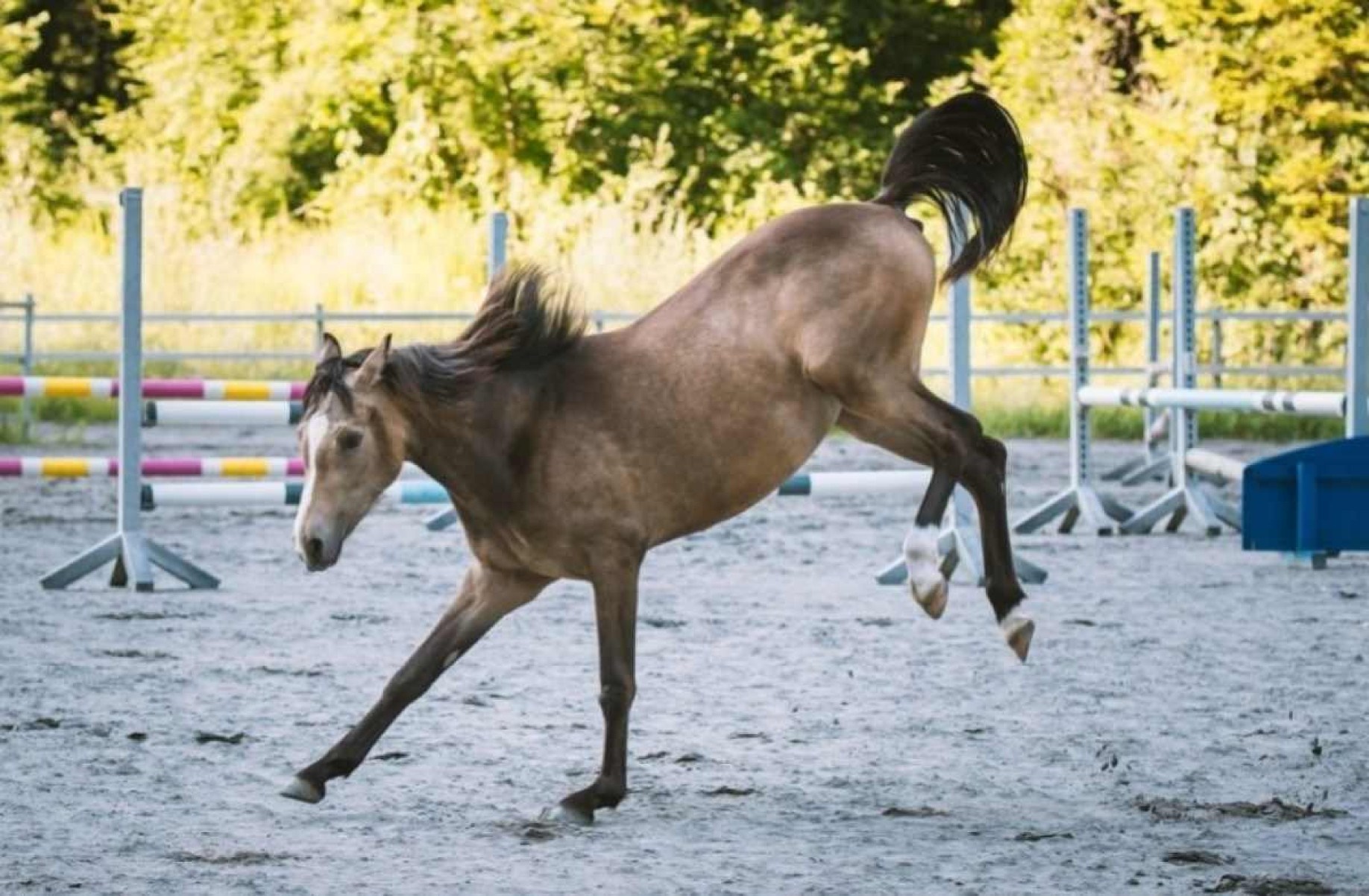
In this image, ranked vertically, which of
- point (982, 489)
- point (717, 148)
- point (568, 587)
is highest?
point (717, 148)

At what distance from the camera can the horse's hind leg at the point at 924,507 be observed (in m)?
6.23

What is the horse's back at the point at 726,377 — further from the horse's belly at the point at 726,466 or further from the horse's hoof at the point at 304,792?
the horse's hoof at the point at 304,792

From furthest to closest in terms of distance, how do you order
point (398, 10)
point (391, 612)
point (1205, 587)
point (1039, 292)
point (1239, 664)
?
point (398, 10)
point (1039, 292)
point (1205, 587)
point (391, 612)
point (1239, 664)

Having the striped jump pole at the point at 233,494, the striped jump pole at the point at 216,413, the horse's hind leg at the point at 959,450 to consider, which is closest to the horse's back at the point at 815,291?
the horse's hind leg at the point at 959,450

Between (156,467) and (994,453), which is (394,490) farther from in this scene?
(994,453)

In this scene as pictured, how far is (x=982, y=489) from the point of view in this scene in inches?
253

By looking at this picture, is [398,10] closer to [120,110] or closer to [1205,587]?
[120,110]

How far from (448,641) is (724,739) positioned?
1175 millimetres

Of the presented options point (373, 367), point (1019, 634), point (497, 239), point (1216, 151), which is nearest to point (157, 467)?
point (497, 239)

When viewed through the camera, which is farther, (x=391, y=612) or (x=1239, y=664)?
(x=391, y=612)

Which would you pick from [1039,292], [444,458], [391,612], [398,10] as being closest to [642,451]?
[444,458]

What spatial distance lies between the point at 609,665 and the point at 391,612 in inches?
175

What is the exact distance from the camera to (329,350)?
18.6 ft

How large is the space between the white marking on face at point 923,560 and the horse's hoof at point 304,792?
1.59 metres
